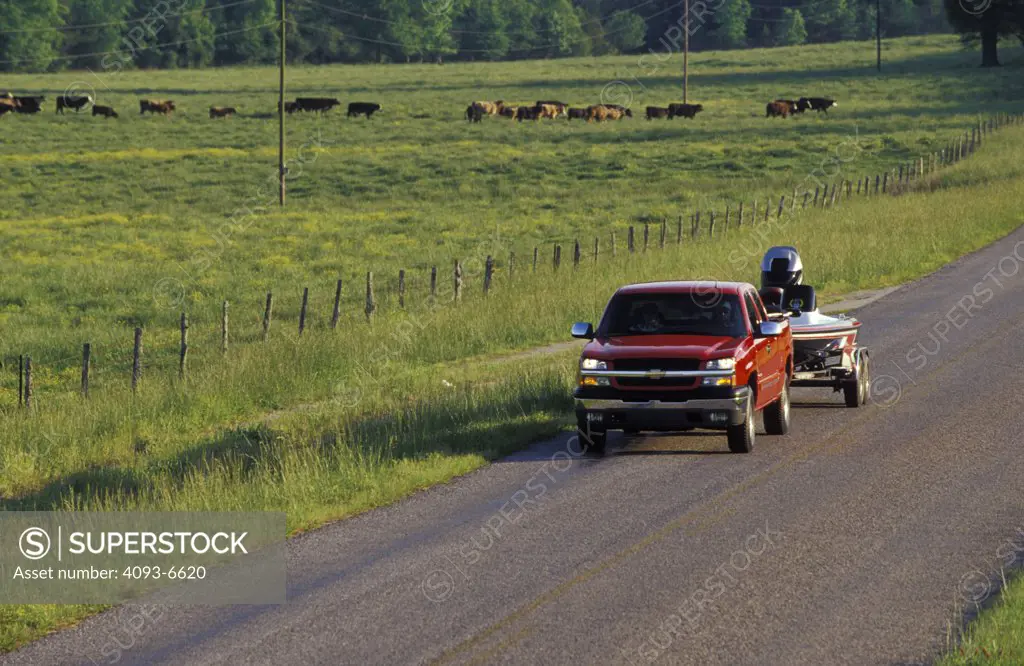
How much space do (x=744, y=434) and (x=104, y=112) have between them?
289 ft

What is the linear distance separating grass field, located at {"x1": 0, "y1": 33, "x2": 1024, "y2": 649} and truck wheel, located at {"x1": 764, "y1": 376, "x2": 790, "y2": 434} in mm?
2417

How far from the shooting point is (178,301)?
113 ft

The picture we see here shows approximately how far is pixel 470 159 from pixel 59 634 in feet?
205

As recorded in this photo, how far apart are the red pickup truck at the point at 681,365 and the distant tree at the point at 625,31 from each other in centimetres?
17358

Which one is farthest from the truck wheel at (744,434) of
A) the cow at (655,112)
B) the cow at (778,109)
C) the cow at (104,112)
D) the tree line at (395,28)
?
the tree line at (395,28)

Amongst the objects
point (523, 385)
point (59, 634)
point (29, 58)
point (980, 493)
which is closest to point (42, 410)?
point (523, 385)

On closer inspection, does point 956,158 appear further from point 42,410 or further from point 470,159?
point 42,410

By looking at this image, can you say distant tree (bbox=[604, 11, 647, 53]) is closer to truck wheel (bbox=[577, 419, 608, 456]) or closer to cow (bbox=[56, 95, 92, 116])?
cow (bbox=[56, 95, 92, 116])

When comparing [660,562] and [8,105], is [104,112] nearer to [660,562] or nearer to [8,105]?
[8,105]

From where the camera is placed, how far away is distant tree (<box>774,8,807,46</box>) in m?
192

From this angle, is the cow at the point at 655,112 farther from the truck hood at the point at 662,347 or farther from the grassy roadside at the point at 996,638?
the grassy roadside at the point at 996,638

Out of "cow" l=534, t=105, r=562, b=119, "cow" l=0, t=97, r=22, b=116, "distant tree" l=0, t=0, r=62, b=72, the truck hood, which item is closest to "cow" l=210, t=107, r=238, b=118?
"cow" l=0, t=97, r=22, b=116

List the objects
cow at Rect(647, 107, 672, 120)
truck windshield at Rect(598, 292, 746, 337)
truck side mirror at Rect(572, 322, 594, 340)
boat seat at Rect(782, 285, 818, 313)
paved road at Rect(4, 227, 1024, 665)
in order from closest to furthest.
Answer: paved road at Rect(4, 227, 1024, 665) < truck side mirror at Rect(572, 322, 594, 340) < truck windshield at Rect(598, 292, 746, 337) < boat seat at Rect(782, 285, 818, 313) < cow at Rect(647, 107, 672, 120)

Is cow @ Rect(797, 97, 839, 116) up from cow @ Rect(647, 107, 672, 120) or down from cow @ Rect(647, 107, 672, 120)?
up
